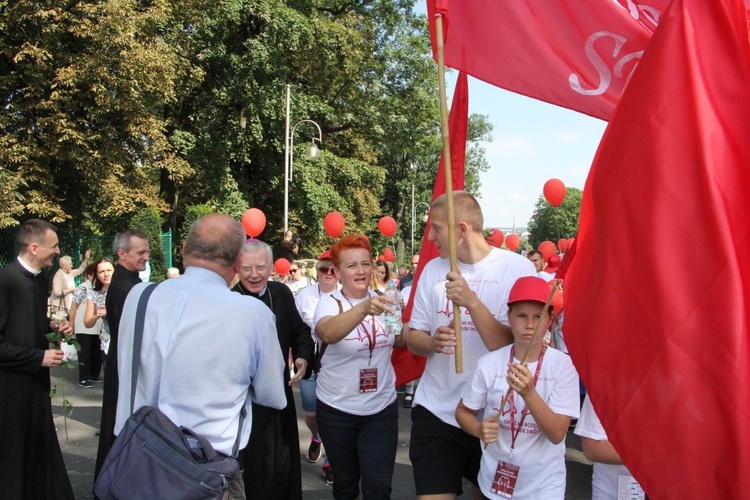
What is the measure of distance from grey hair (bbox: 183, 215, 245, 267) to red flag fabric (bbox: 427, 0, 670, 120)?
142 centimetres

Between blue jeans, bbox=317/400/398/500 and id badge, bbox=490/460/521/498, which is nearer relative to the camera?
id badge, bbox=490/460/521/498

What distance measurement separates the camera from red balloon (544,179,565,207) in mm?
11508

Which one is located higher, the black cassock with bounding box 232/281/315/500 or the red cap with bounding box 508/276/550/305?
the red cap with bounding box 508/276/550/305

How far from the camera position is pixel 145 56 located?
17547 mm

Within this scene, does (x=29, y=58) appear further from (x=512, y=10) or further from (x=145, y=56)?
(x=512, y=10)

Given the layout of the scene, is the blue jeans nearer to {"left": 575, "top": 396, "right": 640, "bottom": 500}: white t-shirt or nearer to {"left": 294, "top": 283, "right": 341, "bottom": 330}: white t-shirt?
{"left": 575, "top": 396, "right": 640, "bottom": 500}: white t-shirt

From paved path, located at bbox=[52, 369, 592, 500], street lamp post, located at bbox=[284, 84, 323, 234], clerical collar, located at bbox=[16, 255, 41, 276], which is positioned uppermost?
street lamp post, located at bbox=[284, 84, 323, 234]

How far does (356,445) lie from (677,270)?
Answer: 8.65ft

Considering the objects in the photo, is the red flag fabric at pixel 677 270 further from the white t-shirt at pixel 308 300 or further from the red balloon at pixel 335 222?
the red balloon at pixel 335 222

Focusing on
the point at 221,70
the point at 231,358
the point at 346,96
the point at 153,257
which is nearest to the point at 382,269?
the point at 231,358

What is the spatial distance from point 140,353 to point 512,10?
2464mm

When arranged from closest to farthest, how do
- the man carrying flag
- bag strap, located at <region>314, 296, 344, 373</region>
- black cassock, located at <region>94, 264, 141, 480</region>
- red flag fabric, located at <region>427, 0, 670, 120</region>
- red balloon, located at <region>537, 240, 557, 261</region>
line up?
red flag fabric, located at <region>427, 0, 670, 120</region> < the man carrying flag < bag strap, located at <region>314, 296, 344, 373</region> < black cassock, located at <region>94, 264, 141, 480</region> < red balloon, located at <region>537, 240, 557, 261</region>

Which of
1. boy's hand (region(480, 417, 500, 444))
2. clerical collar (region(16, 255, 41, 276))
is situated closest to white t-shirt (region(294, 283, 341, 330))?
clerical collar (region(16, 255, 41, 276))

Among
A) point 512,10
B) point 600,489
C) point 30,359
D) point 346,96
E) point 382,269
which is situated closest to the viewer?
point 600,489
